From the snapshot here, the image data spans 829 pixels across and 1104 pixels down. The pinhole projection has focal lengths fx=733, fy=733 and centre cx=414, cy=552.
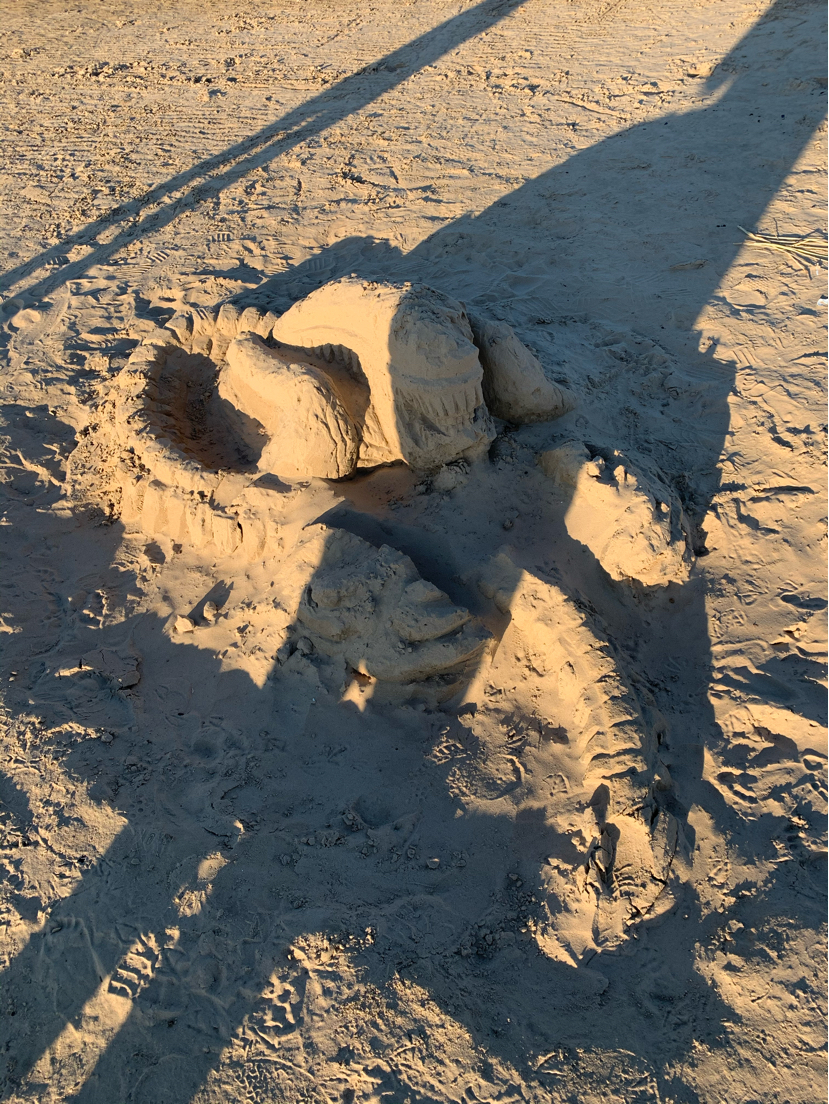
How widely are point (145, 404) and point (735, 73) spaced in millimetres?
7848

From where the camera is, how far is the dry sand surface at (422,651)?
2664mm

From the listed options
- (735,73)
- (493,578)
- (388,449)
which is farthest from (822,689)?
(735,73)

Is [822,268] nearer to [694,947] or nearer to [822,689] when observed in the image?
[822,689]

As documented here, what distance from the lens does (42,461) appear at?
515 centimetres

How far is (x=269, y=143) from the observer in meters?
8.14

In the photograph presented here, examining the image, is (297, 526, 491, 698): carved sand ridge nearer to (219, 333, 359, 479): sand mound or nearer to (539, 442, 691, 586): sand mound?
(219, 333, 359, 479): sand mound

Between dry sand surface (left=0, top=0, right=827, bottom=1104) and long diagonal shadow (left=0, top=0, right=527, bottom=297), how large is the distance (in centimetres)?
16

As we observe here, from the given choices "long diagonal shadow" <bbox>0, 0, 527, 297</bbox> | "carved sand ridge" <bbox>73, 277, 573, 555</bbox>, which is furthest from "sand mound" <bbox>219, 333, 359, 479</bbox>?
"long diagonal shadow" <bbox>0, 0, 527, 297</bbox>

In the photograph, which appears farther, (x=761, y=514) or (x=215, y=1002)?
(x=761, y=514)

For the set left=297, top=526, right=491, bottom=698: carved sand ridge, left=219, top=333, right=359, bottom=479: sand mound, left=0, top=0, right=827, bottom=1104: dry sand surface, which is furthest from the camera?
left=219, top=333, right=359, bottom=479: sand mound

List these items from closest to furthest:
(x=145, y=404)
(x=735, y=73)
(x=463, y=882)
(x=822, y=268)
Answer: (x=463, y=882) < (x=145, y=404) < (x=822, y=268) < (x=735, y=73)

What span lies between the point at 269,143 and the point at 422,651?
704 cm

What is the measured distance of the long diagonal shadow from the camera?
22.8 ft

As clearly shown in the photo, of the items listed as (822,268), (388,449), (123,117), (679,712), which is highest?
(123,117)
